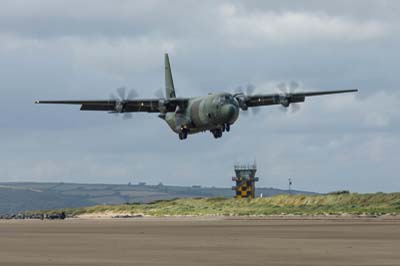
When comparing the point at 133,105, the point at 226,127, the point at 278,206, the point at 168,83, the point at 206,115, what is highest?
the point at 168,83

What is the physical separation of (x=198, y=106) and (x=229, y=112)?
8.03 metres

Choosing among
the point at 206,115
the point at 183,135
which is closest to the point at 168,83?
the point at 183,135

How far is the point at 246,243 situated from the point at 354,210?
6688cm

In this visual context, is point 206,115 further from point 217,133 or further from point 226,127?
point 226,127

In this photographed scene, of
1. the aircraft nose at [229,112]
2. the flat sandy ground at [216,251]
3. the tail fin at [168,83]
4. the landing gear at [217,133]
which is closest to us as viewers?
the flat sandy ground at [216,251]

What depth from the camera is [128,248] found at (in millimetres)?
38375

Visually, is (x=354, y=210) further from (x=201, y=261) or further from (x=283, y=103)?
(x=201, y=261)

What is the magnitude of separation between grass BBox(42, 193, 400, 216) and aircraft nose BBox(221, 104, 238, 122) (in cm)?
1318

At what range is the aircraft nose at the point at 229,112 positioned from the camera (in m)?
103

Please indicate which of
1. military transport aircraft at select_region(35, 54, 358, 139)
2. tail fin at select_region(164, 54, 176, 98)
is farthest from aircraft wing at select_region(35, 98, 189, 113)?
tail fin at select_region(164, 54, 176, 98)

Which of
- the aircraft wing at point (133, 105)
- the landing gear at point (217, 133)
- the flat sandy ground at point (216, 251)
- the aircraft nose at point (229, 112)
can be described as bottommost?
the flat sandy ground at point (216, 251)

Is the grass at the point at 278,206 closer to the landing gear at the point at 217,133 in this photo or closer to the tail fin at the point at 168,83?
the landing gear at the point at 217,133

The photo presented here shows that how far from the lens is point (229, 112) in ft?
337

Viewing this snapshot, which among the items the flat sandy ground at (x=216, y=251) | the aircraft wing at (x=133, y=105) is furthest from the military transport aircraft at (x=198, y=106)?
the flat sandy ground at (x=216, y=251)
